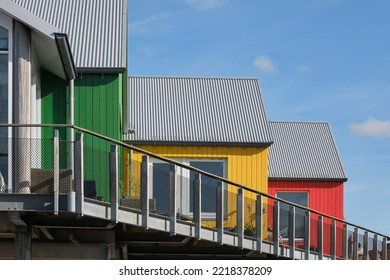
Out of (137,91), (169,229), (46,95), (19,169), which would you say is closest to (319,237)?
(169,229)

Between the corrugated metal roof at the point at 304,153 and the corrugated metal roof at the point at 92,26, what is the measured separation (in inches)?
442

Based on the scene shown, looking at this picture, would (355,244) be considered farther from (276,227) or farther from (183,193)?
(183,193)

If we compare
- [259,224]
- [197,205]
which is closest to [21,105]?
[197,205]

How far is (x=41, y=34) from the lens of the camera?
18.5 metres

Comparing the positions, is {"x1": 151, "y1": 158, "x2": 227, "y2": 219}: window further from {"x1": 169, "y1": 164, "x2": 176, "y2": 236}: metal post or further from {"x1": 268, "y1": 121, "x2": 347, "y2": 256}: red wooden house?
{"x1": 268, "y1": 121, "x2": 347, "y2": 256}: red wooden house

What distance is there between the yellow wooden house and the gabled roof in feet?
24.5

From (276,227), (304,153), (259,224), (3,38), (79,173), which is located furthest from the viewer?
(304,153)

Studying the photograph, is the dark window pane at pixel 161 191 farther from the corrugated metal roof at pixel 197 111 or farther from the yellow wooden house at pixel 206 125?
the corrugated metal roof at pixel 197 111

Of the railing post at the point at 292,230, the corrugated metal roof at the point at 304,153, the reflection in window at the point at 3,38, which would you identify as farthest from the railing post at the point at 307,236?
the corrugated metal roof at the point at 304,153

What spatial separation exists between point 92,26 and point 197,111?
22.6 feet
